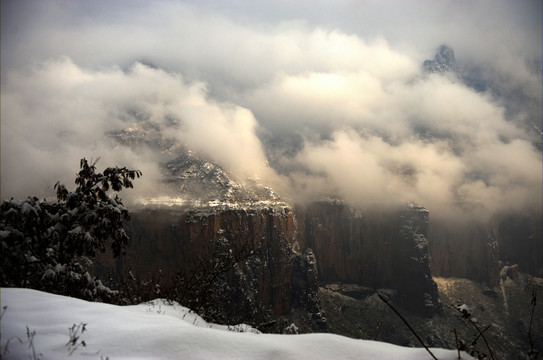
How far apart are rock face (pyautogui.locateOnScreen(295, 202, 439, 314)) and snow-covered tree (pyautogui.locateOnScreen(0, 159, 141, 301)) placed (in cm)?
11394

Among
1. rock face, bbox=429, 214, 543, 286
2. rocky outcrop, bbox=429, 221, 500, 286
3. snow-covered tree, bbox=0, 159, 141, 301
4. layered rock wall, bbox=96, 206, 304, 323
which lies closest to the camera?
snow-covered tree, bbox=0, 159, 141, 301

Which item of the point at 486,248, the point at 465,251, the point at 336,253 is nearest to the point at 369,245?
the point at 336,253

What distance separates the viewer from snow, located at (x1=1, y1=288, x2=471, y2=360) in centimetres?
352

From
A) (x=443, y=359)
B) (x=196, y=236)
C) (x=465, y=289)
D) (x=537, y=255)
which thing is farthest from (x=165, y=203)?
(x=537, y=255)

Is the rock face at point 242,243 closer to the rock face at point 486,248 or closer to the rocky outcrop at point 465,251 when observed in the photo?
the rocky outcrop at point 465,251

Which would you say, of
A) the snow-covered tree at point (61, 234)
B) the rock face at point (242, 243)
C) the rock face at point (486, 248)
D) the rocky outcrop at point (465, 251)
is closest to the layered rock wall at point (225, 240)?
the rock face at point (242, 243)

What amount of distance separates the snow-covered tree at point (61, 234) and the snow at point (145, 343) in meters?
4.20

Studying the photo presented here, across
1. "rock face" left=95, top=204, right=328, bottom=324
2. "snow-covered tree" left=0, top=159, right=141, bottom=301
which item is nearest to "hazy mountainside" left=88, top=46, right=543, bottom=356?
"rock face" left=95, top=204, right=328, bottom=324

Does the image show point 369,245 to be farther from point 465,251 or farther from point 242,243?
point 242,243

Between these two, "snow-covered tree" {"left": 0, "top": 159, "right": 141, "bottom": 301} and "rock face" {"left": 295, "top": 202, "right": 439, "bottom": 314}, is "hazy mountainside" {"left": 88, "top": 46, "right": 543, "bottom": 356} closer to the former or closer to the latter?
"rock face" {"left": 295, "top": 202, "right": 439, "bottom": 314}

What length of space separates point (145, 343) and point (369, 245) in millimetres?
136752

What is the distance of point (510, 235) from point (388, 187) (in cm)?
6614

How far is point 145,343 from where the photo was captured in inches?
147

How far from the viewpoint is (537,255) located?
149 meters
